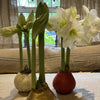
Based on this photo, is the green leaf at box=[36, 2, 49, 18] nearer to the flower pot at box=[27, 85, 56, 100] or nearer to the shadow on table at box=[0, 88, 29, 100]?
the flower pot at box=[27, 85, 56, 100]

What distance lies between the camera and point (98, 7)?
95.3 inches

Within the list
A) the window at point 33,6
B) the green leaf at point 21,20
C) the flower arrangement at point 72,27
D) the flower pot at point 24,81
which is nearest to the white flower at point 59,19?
the flower arrangement at point 72,27

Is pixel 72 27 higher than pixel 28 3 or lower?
lower

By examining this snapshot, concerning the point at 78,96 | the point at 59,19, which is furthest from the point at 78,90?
the point at 59,19

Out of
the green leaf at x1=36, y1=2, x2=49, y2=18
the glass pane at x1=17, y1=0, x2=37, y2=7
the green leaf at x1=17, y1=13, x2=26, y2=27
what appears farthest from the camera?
the glass pane at x1=17, y1=0, x2=37, y2=7

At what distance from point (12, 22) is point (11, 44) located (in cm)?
38

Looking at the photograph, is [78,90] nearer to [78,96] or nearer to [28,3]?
[78,96]

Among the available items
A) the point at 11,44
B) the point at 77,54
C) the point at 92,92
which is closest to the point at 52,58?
the point at 77,54

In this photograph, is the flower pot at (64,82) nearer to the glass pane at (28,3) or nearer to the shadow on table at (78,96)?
the shadow on table at (78,96)

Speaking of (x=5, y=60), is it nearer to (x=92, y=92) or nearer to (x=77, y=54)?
(x=77, y=54)

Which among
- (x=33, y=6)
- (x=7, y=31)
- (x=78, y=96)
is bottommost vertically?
(x=78, y=96)

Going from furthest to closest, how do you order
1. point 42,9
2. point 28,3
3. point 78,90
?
point 28,3
point 78,90
point 42,9

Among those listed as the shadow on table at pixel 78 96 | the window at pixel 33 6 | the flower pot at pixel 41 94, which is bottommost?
the shadow on table at pixel 78 96

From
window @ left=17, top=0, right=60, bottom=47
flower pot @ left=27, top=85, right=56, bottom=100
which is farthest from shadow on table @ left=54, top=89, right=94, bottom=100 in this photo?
window @ left=17, top=0, right=60, bottom=47
